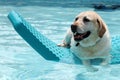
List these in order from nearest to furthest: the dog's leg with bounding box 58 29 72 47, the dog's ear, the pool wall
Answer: the dog's ear, the dog's leg with bounding box 58 29 72 47, the pool wall

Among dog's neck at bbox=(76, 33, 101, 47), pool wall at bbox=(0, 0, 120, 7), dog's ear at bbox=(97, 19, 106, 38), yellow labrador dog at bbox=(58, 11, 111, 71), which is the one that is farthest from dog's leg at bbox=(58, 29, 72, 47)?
pool wall at bbox=(0, 0, 120, 7)

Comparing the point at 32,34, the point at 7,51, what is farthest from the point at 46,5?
the point at 32,34

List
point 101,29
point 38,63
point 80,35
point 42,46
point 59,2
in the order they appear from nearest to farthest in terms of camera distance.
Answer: point 80,35, point 101,29, point 42,46, point 38,63, point 59,2

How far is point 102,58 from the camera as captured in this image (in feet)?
18.1

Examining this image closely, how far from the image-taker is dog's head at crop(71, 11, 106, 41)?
516 centimetres

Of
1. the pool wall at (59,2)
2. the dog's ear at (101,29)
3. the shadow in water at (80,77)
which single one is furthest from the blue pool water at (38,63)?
the pool wall at (59,2)

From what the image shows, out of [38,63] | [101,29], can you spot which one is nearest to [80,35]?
[101,29]

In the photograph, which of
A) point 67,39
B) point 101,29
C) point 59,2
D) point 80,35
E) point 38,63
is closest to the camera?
point 80,35

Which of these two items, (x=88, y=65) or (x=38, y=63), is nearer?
(x=88, y=65)

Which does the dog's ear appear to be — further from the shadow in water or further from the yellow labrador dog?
the shadow in water

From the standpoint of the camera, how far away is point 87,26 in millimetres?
5238

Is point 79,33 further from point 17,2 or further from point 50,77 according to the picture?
point 17,2

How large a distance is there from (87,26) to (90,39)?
0.20 m

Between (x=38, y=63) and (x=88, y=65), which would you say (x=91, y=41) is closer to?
(x=88, y=65)
